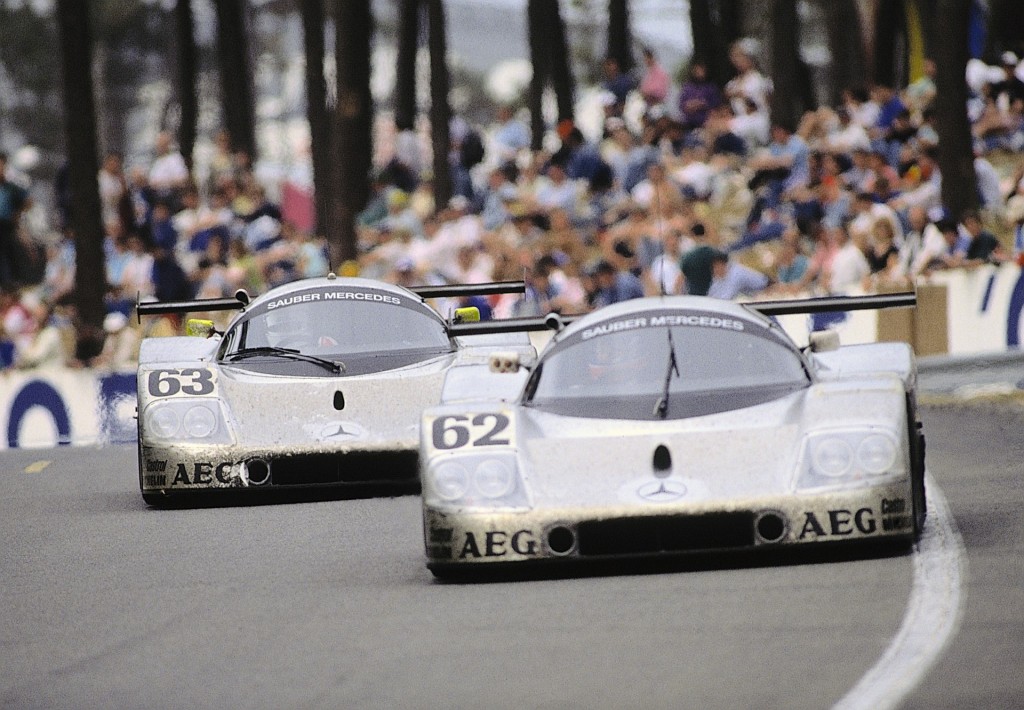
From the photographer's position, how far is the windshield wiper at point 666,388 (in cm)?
885

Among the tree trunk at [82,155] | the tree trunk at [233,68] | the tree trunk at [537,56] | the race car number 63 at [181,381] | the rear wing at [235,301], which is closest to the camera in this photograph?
the race car number 63 at [181,381]

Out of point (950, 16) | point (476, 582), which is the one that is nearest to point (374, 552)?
point (476, 582)

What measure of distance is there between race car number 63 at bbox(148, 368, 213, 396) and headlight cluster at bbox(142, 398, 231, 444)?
5.0 inches

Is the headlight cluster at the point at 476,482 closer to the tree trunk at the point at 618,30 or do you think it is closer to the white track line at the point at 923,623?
the white track line at the point at 923,623

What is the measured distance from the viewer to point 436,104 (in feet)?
142

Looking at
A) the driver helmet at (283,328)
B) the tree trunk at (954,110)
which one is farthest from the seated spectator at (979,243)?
the driver helmet at (283,328)

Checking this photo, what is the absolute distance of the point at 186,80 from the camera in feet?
168

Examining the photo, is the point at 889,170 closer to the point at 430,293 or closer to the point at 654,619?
the point at 430,293

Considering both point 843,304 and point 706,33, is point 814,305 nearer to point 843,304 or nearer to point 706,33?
point 843,304

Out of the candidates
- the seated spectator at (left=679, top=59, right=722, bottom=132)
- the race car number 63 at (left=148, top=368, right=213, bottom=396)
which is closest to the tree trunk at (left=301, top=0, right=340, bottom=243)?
the seated spectator at (left=679, top=59, right=722, bottom=132)

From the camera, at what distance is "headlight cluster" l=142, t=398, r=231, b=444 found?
1271 centimetres

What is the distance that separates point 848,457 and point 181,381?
5.67 meters

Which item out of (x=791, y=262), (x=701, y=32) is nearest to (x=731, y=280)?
(x=791, y=262)

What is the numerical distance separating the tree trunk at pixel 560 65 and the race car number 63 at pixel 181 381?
128 feet
